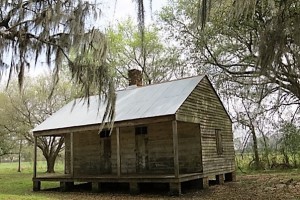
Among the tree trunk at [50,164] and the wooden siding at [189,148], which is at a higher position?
the wooden siding at [189,148]

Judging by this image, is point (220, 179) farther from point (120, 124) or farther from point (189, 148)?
point (120, 124)

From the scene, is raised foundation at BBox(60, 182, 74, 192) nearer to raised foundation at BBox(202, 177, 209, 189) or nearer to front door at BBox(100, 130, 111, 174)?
front door at BBox(100, 130, 111, 174)

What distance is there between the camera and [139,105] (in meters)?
12.7

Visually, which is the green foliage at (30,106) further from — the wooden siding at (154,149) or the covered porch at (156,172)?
the wooden siding at (154,149)

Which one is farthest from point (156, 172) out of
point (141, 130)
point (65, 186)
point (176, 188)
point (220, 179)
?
point (65, 186)

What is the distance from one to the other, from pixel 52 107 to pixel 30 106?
5.66 ft

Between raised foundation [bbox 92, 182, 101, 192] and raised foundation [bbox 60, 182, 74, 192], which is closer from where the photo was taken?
raised foundation [bbox 92, 182, 101, 192]

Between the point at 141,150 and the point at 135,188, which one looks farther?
the point at 141,150

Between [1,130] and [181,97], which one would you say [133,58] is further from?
[181,97]

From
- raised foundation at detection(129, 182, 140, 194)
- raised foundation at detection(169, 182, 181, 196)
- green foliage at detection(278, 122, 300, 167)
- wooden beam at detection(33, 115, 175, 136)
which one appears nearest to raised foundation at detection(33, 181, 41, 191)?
wooden beam at detection(33, 115, 175, 136)

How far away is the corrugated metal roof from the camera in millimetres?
11469

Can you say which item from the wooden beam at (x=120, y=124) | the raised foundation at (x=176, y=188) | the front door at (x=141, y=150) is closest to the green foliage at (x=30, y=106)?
the wooden beam at (x=120, y=124)

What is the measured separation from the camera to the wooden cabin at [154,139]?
37.8 feet

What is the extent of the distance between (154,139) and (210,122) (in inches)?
97.9
